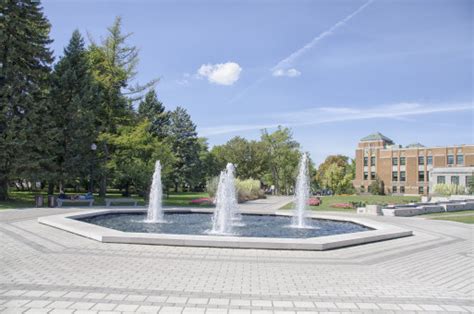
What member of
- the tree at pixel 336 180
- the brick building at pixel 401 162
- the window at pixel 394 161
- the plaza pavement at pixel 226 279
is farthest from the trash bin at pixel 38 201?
the window at pixel 394 161

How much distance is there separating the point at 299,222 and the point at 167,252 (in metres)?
8.93

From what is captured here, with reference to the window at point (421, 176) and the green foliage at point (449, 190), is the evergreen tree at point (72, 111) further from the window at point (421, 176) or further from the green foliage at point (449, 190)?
the window at point (421, 176)

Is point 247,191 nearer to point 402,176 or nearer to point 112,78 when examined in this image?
point 112,78

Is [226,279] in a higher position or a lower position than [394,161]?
lower

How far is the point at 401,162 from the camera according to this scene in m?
69.8

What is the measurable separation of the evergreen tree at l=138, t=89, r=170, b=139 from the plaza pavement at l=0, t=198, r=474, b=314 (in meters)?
45.1

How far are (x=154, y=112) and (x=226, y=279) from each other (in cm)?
5098

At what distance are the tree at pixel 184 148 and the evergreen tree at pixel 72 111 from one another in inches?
1022

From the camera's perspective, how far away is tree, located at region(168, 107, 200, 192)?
57438 millimetres

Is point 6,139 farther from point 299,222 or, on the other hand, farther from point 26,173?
point 299,222

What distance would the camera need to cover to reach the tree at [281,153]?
59.0 meters

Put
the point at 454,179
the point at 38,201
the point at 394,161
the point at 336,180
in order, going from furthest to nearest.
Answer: the point at 394,161 < the point at 454,179 < the point at 336,180 < the point at 38,201

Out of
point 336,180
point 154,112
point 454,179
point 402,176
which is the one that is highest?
point 154,112

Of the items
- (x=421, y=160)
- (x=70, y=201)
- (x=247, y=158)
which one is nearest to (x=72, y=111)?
(x=70, y=201)
